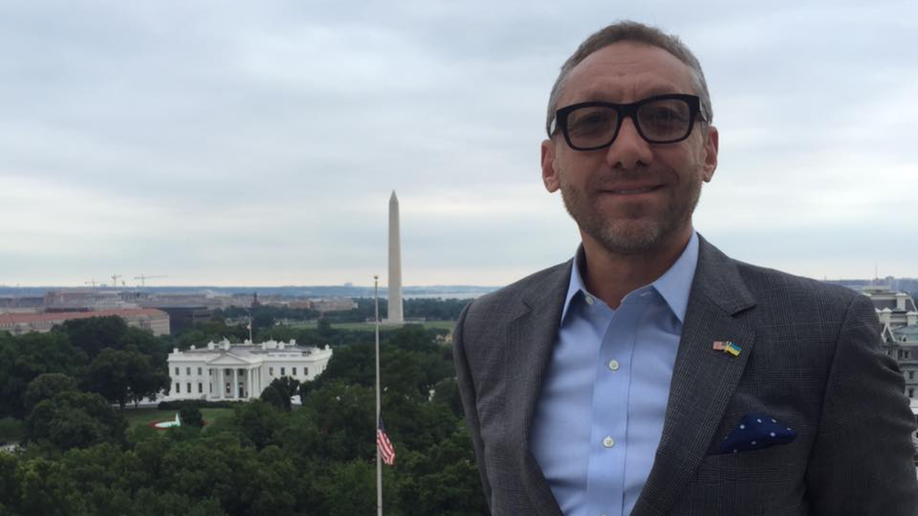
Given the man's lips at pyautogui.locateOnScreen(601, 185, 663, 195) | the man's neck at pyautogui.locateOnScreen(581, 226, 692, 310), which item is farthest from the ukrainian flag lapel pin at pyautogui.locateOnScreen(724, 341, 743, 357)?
the man's lips at pyautogui.locateOnScreen(601, 185, 663, 195)

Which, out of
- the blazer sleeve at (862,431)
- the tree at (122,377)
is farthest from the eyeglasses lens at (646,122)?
the tree at (122,377)

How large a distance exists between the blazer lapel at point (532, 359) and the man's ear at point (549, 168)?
0.56m

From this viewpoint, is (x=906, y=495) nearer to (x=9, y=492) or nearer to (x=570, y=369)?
(x=570, y=369)

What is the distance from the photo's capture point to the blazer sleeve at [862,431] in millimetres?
4254

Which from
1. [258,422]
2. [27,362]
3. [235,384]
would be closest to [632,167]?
[258,422]

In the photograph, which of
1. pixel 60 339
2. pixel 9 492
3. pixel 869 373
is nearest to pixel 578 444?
pixel 869 373

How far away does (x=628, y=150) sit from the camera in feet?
14.5

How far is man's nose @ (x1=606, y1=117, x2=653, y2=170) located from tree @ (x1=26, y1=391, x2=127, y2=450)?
62892 millimetres

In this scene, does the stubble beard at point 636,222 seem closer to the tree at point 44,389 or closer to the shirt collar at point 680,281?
the shirt collar at point 680,281

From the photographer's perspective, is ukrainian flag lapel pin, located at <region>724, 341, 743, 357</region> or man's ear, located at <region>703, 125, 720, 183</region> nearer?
ukrainian flag lapel pin, located at <region>724, 341, 743, 357</region>

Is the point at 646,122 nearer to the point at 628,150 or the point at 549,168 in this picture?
the point at 628,150

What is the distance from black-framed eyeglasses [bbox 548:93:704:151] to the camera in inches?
177

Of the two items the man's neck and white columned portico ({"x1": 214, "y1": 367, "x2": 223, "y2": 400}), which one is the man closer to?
the man's neck

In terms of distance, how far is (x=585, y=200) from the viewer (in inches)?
183
